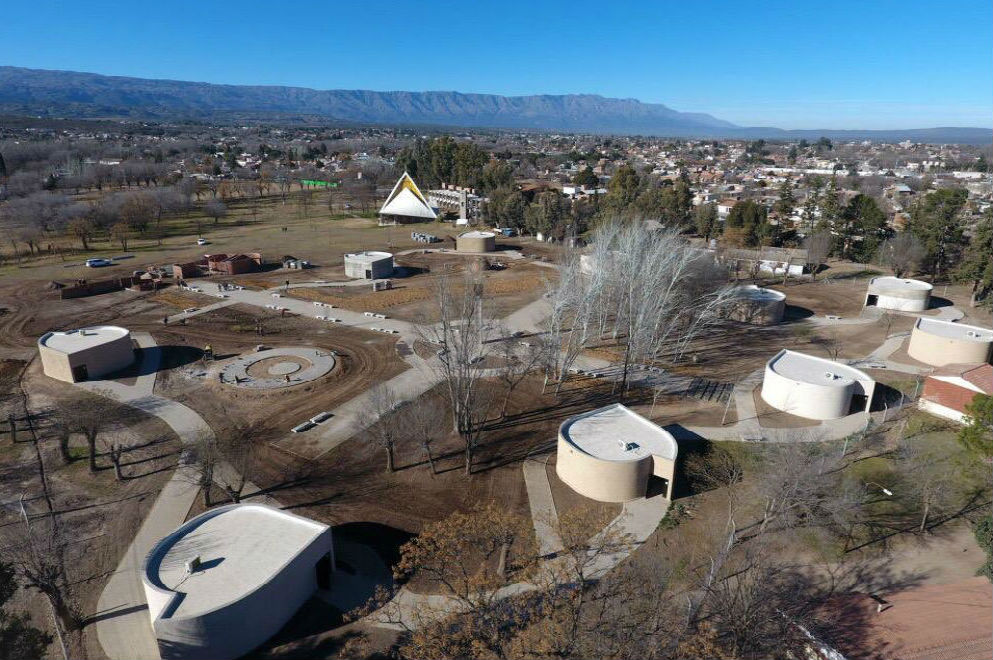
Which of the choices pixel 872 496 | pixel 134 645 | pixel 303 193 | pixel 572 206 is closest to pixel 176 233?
pixel 303 193

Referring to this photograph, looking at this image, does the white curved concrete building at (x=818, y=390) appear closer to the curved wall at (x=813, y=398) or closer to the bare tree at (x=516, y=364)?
the curved wall at (x=813, y=398)

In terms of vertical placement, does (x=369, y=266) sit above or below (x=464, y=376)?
below

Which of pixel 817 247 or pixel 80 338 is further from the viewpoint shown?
pixel 817 247

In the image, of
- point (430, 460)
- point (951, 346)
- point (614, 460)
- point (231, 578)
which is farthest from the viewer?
point (951, 346)

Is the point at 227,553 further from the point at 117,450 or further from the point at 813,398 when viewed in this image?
the point at 813,398

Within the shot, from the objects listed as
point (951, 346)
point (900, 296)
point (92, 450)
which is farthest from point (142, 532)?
point (900, 296)
